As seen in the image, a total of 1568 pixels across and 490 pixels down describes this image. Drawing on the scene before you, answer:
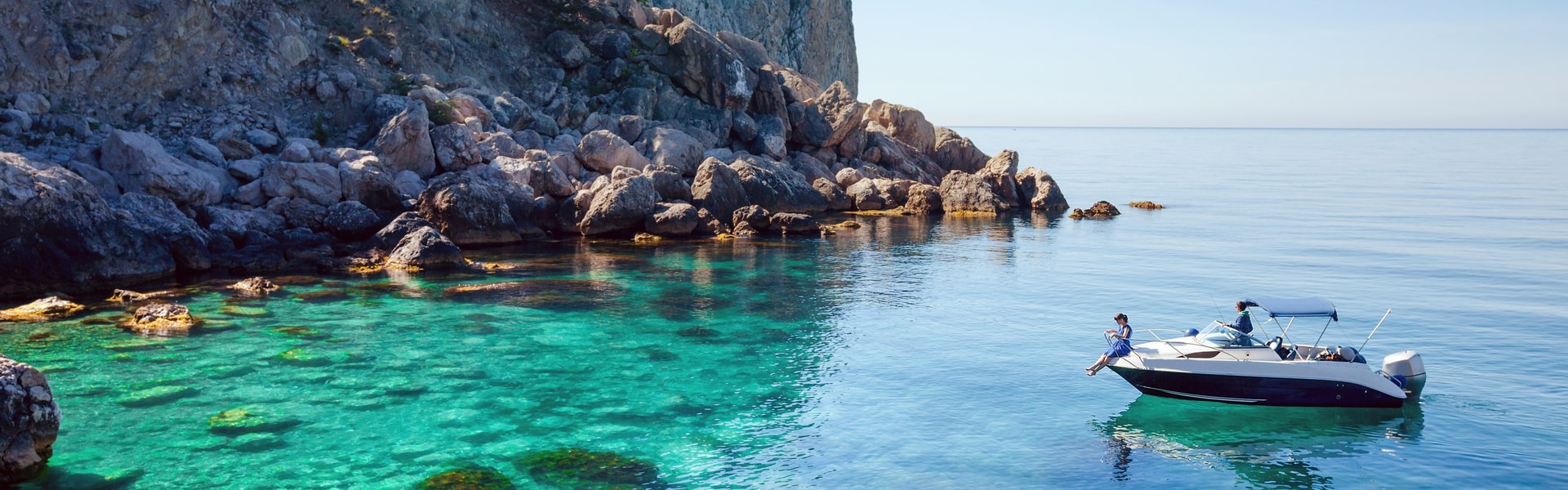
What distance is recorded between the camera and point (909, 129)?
258 ft

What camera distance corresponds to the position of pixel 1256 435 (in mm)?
22188

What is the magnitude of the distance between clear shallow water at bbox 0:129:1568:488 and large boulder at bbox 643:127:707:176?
1151 centimetres

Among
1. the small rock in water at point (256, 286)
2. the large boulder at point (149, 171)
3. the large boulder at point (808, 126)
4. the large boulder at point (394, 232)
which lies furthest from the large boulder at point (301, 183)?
the large boulder at point (808, 126)

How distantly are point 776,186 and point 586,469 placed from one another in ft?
132

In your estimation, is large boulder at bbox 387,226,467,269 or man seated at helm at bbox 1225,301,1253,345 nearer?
man seated at helm at bbox 1225,301,1253,345

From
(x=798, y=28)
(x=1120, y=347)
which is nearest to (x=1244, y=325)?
(x=1120, y=347)

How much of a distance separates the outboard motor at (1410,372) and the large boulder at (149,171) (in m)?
39.6

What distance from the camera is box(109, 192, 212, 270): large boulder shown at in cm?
3694

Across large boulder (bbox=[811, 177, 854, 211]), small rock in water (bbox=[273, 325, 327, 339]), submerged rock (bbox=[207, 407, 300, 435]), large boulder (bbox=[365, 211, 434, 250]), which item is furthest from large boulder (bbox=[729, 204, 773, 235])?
submerged rock (bbox=[207, 407, 300, 435])

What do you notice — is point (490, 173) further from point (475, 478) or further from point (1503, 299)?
point (1503, 299)

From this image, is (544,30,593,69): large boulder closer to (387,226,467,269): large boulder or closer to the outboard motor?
(387,226,467,269): large boulder

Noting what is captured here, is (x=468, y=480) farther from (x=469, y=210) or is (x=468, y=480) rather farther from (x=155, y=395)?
(x=469, y=210)

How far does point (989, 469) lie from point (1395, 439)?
29.5 ft

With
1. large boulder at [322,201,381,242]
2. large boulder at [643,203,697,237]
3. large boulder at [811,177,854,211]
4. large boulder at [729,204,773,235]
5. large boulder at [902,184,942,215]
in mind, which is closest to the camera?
large boulder at [322,201,381,242]
